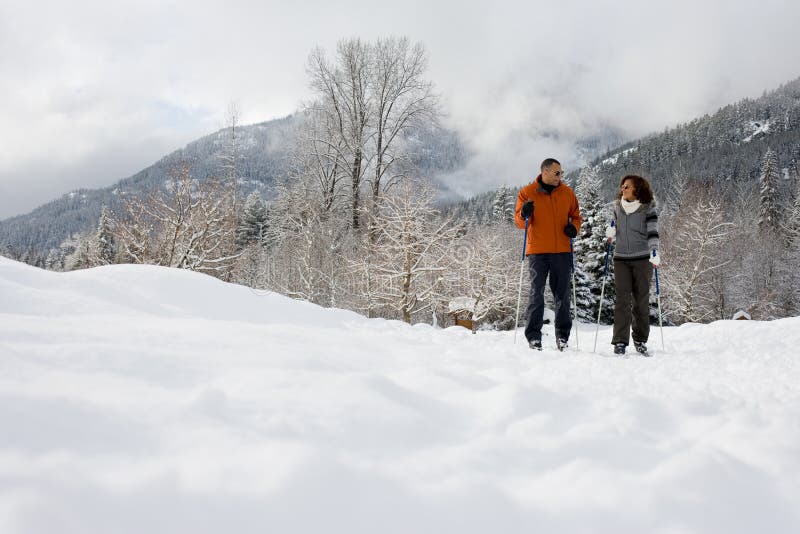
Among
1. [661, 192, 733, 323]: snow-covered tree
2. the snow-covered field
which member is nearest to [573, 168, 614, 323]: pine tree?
[661, 192, 733, 323]: snow-covered tree

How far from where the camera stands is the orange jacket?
4.28 meters

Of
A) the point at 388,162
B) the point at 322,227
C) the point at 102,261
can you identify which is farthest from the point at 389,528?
the point at 388,162

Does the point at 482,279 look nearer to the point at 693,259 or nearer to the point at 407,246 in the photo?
the point at 407,246

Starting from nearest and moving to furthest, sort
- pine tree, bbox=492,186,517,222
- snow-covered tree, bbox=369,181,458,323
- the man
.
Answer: the man
snow-covered tree, bbox=369,181,458,323
pine tree, bbox=492,186,517,222

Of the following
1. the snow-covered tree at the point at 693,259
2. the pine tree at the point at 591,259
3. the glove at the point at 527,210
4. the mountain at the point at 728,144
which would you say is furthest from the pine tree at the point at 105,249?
the mountain at the point at 728,144

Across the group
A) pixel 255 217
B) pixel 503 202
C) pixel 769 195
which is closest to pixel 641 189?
pixel 255 217

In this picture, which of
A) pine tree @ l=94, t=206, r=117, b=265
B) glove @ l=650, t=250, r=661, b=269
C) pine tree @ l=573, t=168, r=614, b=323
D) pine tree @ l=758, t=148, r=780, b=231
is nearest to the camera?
glove @ l=650, t=250, r=661, b=269

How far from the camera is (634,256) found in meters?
4.30

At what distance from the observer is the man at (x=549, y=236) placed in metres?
4.26

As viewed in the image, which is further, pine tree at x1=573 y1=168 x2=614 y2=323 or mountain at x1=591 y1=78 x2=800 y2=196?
mountain at x1=591 y1=78 x2=800 y2=196

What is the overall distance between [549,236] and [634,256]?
0.93m

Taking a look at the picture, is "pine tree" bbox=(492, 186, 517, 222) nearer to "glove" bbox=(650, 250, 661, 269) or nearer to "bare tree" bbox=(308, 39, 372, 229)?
"bare tree" bbox=(308, 39, 372, 229)

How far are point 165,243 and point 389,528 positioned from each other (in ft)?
32.1

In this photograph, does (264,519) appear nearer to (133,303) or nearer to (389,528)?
(389,528)
